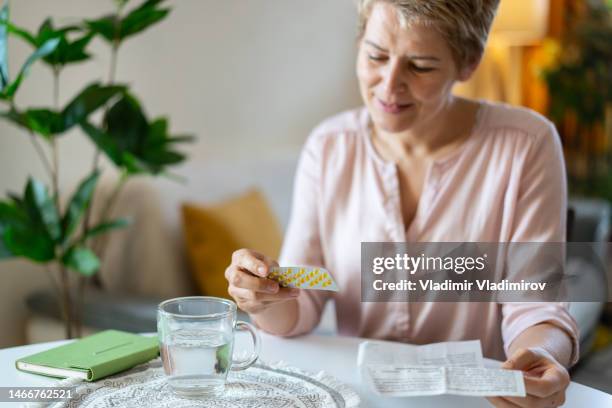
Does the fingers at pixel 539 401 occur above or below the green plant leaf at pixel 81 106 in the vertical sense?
below

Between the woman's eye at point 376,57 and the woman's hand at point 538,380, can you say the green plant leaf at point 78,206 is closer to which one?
the woman's eye at point 376,57

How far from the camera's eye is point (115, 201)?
233 cm

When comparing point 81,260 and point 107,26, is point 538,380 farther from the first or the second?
point 107,26

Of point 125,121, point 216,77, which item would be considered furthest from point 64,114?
point 216,77

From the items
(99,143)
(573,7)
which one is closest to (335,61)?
(99,143)

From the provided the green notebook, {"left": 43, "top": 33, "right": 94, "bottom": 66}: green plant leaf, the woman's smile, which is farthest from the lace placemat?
{"left": 43, "top": 33, "right": 94, "bottom": 66}: green plant leaf

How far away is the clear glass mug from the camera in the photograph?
96 cm

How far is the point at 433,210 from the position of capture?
56.9 inches

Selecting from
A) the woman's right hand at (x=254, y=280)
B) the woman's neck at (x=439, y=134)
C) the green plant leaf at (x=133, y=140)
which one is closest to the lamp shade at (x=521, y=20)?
the green plant leaf at (x=133, y=140)

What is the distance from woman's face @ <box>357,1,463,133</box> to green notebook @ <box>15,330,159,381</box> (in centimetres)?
55

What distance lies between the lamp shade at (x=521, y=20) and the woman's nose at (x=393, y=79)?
2.67 metres

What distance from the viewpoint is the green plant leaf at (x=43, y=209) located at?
181 centimetres

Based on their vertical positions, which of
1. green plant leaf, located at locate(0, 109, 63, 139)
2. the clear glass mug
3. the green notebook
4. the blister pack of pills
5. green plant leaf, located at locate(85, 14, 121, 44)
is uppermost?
green plant leaf, located at locate(85, 14, 121, 44)

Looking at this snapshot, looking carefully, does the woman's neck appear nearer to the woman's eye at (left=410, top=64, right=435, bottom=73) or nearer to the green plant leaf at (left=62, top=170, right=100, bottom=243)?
the woman's eye at (left=410, top=64, right=435, bottom=73)
